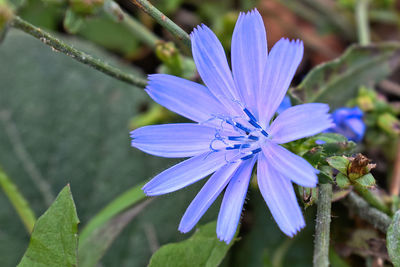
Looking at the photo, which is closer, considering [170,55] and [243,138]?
[243,138]

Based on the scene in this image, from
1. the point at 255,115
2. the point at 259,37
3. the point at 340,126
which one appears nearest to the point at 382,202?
the point at 340,126

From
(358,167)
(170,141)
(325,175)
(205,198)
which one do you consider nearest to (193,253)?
(205,198)

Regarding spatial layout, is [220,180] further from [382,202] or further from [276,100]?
[382,202]

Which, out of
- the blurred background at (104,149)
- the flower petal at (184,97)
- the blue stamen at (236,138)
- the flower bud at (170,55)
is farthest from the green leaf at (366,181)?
the flower bud at (170,55)

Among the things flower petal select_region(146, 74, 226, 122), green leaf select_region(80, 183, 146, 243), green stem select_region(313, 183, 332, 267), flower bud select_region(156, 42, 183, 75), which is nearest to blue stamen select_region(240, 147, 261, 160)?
flower petal select_region(146, 74, 226, 122)

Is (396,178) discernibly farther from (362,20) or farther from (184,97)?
(184,97)
